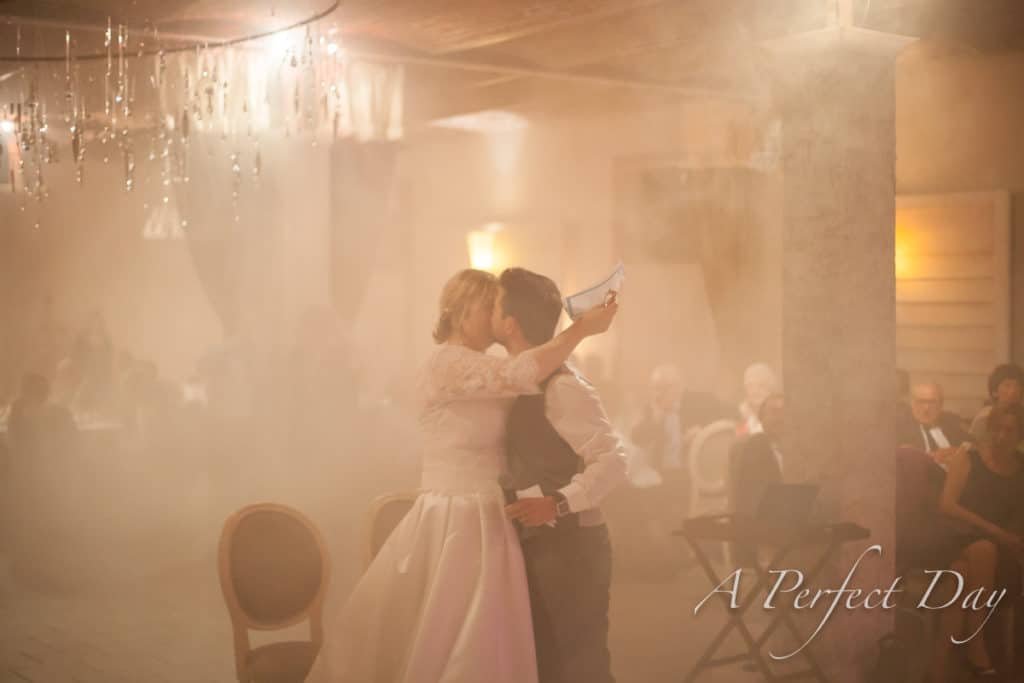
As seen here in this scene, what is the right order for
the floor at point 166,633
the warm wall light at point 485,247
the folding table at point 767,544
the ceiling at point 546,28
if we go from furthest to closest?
the warm wall light at point 485,247
the ceiling at point 546,28
the floor at point 166,633
the folding table at point 767,544

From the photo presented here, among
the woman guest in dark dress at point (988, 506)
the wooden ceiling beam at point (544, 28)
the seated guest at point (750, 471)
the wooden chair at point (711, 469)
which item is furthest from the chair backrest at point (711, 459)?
the wooden ceiling beam at point (544, 28)

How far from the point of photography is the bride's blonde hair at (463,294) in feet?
12.5

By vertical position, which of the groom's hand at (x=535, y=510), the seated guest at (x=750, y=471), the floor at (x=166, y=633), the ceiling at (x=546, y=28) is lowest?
the floor at (x=166, y=633)

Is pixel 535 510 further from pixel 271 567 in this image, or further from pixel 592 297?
pixel 271 567

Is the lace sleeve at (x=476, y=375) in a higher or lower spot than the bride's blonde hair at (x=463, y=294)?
lower

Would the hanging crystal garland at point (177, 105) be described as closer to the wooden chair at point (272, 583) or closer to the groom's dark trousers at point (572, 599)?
the wooden chair at point (272, 583)

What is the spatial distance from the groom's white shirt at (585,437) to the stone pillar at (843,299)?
1554mm

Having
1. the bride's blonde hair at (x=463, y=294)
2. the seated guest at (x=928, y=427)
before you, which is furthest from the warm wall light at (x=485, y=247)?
the bride's blonde hair at (x=463, y=294)

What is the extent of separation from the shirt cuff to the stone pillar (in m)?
1.66

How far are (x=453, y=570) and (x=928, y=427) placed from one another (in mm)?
3711

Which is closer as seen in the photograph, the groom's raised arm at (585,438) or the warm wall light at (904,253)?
the groom's raised arm at (585,438)

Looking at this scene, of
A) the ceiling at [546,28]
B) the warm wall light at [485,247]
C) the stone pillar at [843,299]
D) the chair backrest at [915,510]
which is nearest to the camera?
the stone pillar at [843,299]

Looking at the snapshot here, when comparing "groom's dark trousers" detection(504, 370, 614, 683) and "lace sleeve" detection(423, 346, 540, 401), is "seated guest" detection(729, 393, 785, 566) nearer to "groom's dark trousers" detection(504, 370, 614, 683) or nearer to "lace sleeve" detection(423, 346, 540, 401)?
"groom's dark trousers" detection(504, 370, 614, 683)

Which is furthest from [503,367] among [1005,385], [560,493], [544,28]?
[1005,385]
